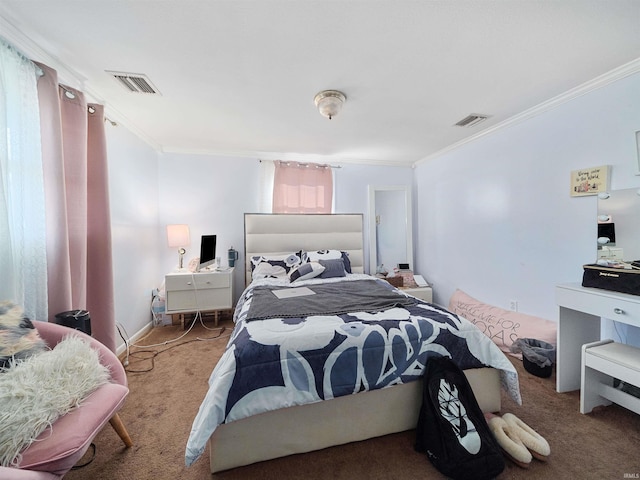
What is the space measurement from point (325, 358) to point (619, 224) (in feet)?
7.87

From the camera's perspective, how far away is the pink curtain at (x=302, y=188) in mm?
3768

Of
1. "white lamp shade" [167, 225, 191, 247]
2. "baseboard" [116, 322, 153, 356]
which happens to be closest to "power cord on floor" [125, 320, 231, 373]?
"baseboard" [116, 322, 153, 356]

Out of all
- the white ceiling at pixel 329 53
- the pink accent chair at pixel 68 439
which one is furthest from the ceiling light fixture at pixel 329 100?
the pink accent chair at pixel 68 439

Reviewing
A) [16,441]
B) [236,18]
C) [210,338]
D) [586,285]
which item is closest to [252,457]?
[16,441]

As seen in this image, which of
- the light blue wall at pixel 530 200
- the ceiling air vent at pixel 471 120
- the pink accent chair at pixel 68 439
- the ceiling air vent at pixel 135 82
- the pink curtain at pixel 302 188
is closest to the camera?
the pink accent chair at pixel 68 439

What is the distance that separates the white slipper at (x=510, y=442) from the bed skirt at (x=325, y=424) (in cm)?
18

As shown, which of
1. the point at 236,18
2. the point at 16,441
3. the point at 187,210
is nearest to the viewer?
the point at 16,441

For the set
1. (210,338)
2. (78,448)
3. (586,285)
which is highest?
(586,285)

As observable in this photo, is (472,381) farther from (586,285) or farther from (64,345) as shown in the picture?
(64,345)

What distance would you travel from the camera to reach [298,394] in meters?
1.36

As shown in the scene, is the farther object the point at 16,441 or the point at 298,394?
the point at 298,394

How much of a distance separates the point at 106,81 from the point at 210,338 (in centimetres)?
255

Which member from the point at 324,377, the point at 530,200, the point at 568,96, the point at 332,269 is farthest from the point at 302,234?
the point at 568,96

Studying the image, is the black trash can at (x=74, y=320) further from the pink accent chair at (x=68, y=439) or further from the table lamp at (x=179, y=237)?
the table lamp at (x=179, y=237)
